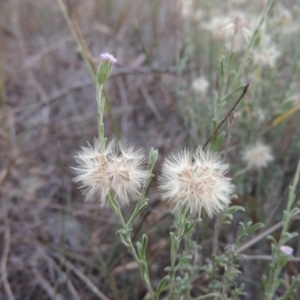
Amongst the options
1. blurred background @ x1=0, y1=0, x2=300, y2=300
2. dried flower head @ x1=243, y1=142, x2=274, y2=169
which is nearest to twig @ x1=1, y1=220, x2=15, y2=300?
blurred background @ x1=0, y1=0, x2=300, y2=300

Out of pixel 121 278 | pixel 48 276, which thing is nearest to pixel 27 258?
pixel 48 276

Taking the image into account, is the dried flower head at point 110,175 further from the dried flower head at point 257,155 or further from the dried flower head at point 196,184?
the dried flower head at point 257,155

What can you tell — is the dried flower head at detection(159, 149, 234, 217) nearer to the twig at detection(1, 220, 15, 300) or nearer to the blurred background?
the blurred background

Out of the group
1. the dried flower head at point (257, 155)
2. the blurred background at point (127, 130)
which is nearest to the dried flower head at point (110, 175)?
the blurred background at point (127, 130)

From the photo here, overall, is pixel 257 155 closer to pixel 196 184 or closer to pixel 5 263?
pixel 196 184

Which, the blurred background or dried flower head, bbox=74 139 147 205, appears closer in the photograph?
dried flower head, bbox=74 139 147 205

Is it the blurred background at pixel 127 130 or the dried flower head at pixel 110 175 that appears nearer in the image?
the dried flower head at pixel 110 175

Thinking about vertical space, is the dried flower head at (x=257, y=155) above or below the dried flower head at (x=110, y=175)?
above
